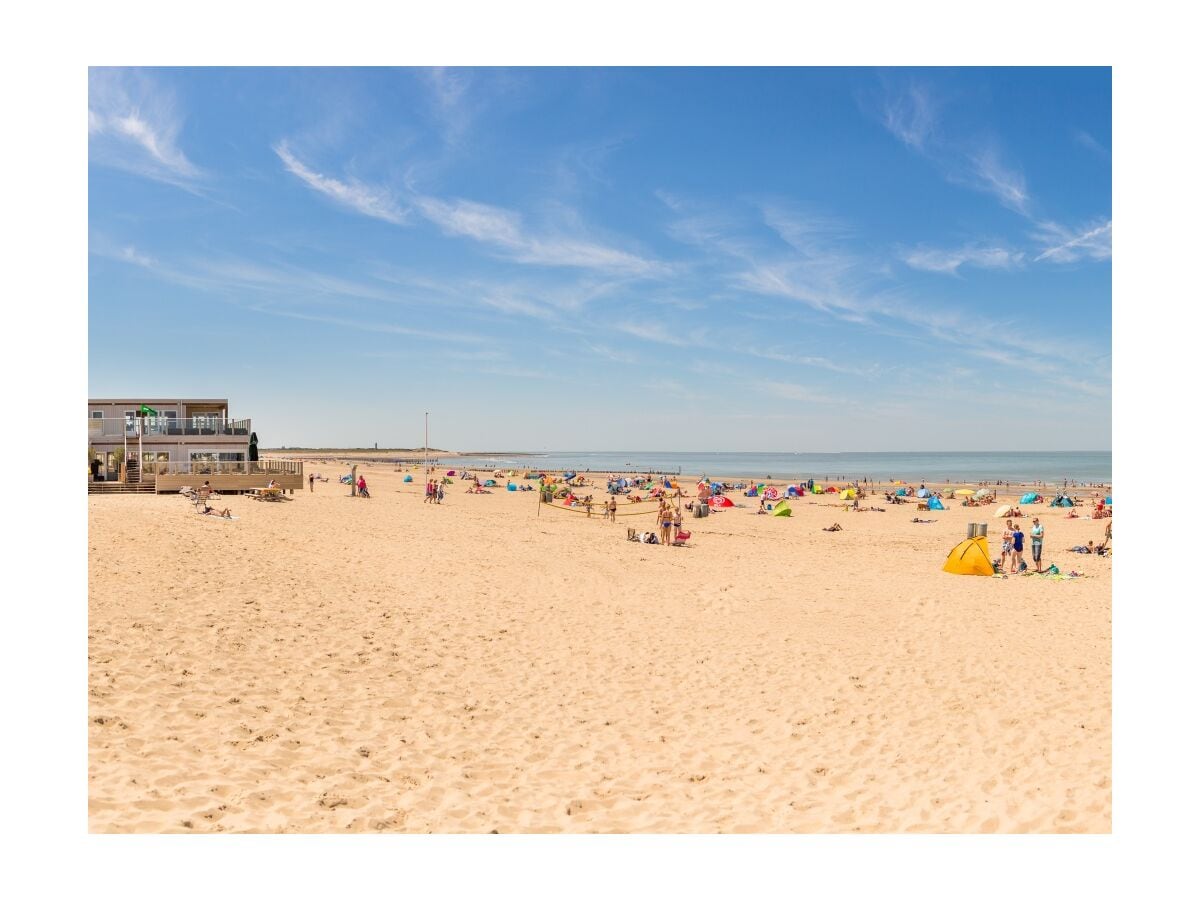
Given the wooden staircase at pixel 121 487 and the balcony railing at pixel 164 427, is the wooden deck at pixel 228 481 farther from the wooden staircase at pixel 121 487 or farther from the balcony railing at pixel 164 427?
the balcony railing at pixel 164 427

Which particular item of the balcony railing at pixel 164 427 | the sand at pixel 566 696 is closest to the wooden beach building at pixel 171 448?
the balcony railing at pixel 164 427

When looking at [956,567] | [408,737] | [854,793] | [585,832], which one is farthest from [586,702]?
[956,567]

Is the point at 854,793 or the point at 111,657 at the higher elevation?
the point at 111,657

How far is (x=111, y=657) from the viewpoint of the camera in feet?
27.2

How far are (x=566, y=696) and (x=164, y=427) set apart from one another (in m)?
28.8

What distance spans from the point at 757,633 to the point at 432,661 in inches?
220

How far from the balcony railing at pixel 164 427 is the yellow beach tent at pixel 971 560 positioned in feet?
94.1

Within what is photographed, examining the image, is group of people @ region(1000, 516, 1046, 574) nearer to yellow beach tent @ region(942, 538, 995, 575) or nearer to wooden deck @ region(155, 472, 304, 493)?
yellow beach tent @ region(942, 538, 995, 575)

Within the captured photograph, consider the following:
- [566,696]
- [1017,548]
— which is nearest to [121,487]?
[566,696]

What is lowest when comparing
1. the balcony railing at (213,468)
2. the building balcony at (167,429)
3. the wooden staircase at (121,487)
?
the wooden staircase at (121,487)

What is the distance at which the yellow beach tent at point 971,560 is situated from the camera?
17.6m

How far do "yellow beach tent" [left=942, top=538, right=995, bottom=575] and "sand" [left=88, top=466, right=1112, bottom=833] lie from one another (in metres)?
0.84

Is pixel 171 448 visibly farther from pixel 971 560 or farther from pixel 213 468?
pixel 971 560
